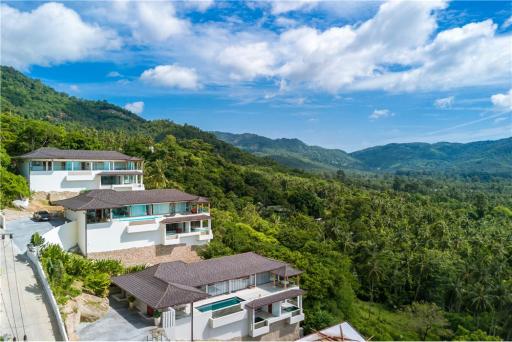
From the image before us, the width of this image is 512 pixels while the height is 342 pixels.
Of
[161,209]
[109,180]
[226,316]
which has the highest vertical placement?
[109,180]

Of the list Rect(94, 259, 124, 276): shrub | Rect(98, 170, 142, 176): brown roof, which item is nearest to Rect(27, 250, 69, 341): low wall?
Rect(94, 259, 124, 276): shrub

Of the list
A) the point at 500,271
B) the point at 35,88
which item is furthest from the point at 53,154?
the point at 35,88

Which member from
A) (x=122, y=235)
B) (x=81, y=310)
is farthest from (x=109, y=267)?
(x=81, y=310)

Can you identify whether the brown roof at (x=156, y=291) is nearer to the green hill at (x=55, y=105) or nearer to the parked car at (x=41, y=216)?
the parked car at (x=41, y=216)

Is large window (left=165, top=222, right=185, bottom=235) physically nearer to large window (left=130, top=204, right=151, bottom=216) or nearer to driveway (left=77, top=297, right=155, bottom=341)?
large window (left=130, top=204, right=151, bottom=216)

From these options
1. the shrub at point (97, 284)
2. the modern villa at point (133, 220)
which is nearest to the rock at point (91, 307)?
the shrub at point (97, 284)

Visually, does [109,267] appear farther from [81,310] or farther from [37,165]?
[37,165]
